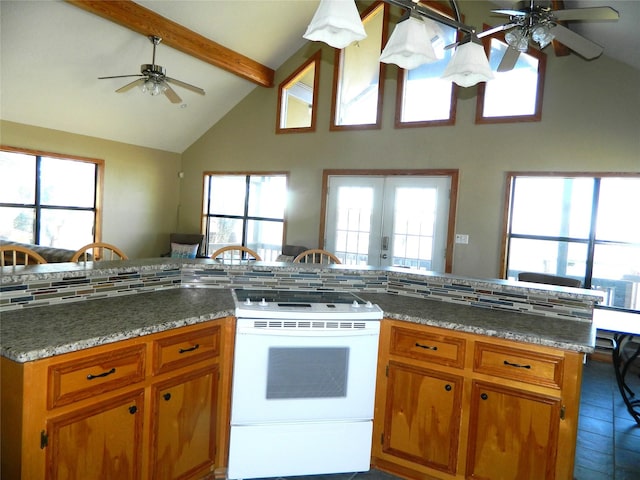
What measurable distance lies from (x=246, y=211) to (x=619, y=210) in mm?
5051

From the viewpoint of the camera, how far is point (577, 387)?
1.87 m

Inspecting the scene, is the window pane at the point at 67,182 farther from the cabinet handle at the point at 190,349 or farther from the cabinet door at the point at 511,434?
the cabinet door at the point at 511,434

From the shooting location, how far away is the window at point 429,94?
5352 millimetres

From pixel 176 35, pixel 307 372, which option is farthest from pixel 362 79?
pixel 307 372

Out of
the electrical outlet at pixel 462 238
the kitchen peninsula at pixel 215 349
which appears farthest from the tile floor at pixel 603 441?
the electrical outlet at pixel 462 238

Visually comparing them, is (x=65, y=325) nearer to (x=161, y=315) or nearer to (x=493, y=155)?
(x=161, y=315)

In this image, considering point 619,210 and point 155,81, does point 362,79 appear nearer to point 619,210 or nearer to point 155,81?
point 155,81

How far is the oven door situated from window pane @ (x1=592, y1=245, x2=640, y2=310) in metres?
3.56

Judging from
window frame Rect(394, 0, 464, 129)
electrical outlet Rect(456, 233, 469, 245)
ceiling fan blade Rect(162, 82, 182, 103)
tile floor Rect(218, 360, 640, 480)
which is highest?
→ window frame Rect(394, 0, 464, 129)

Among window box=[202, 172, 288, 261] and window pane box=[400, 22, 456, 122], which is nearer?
window pane box=[400, 22, 456, 122]

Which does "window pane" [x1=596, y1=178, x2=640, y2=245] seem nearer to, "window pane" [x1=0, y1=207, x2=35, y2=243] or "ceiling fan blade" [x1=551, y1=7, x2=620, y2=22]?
"ceiling fan blade" [x1=551, y1=7, x2=620, y2=22]

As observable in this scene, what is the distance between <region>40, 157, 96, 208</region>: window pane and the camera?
5965mm

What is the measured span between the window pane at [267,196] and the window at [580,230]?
3275 millimetres

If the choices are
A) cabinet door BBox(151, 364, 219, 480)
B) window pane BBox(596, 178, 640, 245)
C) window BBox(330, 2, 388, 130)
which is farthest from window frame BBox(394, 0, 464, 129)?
cabinet door BBox(151, 364, 219, 480)
